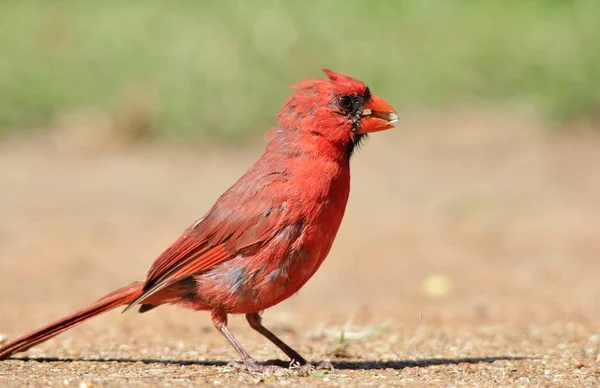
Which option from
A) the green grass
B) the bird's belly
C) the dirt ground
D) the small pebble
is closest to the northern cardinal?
the bird's belly

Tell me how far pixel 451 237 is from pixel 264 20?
553cm

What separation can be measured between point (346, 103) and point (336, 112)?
7 cm

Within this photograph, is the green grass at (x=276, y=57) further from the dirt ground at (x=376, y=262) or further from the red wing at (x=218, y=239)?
the red wing at (x=218, y=239)

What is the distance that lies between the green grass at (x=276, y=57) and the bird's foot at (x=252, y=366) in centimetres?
689

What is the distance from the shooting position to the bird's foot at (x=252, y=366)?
500 cm

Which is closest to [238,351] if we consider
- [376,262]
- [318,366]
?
[318,366]

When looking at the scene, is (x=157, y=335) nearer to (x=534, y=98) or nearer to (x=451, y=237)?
(x=451, y=237)

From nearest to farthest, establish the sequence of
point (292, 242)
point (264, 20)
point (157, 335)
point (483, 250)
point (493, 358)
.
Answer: point (292, 242) → point (493, 358) → point (157, 335) → point (483, 250) → point (264, 20)

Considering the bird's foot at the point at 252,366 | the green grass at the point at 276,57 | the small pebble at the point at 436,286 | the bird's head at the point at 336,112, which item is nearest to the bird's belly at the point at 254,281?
the bird's foot at the point at 252,366

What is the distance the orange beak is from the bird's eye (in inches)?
2.7

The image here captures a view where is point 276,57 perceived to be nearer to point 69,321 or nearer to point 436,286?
point 436,286

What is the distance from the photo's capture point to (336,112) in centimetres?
526

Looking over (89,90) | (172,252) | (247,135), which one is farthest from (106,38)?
(172,252)

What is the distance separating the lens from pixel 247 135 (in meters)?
11.9
